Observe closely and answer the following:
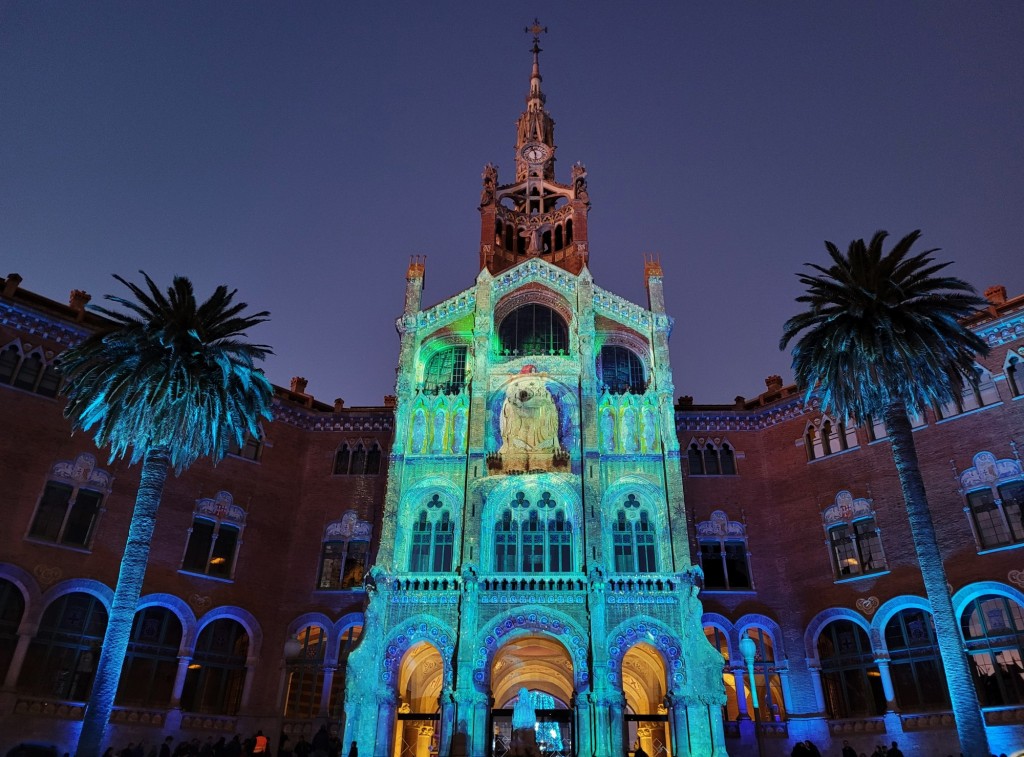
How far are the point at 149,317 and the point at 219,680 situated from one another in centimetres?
1710

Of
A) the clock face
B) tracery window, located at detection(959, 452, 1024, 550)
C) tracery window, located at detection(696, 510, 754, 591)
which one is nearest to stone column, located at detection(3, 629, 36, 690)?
tracery window, located at detection(696, 510, 754, 591)

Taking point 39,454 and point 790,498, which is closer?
point 39,454

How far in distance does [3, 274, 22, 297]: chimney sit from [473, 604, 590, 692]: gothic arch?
78.7ft

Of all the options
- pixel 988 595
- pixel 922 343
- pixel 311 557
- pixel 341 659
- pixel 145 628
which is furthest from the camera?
pixel 311 557

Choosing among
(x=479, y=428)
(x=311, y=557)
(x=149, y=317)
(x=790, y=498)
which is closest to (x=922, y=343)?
(x=790, y=498)

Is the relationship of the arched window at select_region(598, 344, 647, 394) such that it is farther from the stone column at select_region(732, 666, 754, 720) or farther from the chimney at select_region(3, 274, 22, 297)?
the chimney at select_region(3, 274, 22, 297)

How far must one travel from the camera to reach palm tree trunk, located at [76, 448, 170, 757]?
2233 centimetres

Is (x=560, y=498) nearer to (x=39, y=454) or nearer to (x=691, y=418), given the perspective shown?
(x=691, y=418)


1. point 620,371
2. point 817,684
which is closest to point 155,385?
point 620,371

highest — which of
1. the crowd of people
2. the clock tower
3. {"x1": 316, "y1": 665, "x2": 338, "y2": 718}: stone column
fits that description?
the clock tower

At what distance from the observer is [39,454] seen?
3158 centimetres

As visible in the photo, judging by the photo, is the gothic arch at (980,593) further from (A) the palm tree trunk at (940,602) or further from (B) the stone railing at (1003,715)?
(A) the palm tree trunk at (940,602)

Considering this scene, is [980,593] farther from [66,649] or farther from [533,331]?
[66,649]

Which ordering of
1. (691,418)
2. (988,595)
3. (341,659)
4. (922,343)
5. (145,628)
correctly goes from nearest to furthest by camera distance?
1. (922,343)
2. (988,595)
3. (145,628)
4. (341,659)
5. (691,418)
